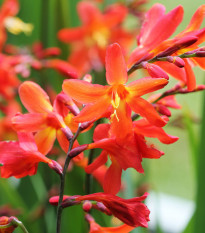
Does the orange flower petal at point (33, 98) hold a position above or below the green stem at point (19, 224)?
above

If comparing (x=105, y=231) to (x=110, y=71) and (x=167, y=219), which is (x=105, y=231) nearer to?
(x=110, y=71)

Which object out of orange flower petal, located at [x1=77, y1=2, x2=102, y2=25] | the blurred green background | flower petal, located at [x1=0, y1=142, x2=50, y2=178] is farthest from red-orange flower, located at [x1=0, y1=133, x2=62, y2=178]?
orange flower petal, located at [x1=77, y1=2, x2=102, y2=25]

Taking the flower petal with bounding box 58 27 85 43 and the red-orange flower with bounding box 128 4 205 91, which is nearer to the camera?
the red-orange flower with bounding box 128 4 205 91

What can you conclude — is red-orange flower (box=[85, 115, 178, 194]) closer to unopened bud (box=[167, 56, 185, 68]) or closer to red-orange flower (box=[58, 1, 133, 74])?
unopened bud (box=[167, 56, 185, 68])

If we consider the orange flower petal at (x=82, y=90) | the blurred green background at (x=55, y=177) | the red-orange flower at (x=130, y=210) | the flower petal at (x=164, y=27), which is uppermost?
the flower petal at (x=164, y=27)

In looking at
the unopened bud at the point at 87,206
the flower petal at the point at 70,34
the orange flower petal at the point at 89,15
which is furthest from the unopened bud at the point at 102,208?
the orange flower petal at the point at 89,15

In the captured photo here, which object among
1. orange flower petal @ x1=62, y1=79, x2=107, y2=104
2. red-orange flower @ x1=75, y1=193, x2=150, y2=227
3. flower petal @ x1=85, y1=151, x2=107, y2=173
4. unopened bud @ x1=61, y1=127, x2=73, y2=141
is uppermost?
orange flower petal @ x1=62, y1=79, x2=107, y2=104

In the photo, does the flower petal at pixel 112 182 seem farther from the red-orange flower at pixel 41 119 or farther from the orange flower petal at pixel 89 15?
the orange flower petal at pixel 89 15
